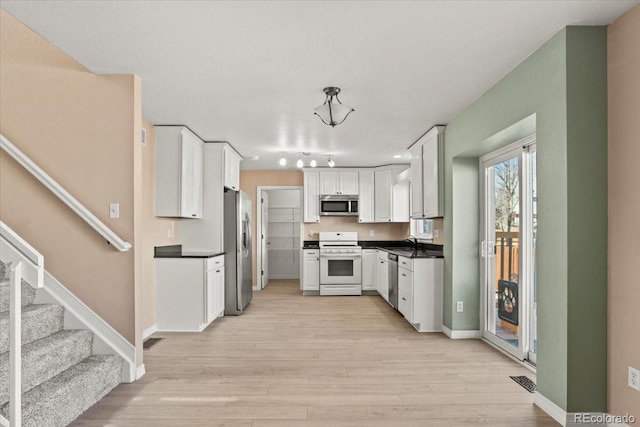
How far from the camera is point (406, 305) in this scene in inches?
199

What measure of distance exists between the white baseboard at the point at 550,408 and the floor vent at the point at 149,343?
3.40 metres

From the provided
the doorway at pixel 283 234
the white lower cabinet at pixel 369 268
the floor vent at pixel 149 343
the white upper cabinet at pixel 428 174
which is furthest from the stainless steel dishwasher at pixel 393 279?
Answer: the doorway at pixel 283 234

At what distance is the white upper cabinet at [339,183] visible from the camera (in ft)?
25.5

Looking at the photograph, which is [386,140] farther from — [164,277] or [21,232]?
[21,232]

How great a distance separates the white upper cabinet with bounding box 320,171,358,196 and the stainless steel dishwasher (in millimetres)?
2012

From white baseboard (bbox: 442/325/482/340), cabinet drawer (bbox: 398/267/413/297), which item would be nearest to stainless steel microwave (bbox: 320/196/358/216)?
cabinet drawer (bbox: 398/267/413/297)

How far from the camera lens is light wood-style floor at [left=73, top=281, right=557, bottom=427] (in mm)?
2588

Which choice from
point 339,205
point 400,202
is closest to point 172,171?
point 339,205

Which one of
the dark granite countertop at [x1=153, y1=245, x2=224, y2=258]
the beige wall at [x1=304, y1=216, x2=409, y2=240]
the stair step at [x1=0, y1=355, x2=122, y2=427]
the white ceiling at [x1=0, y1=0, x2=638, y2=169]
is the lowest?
the stair step at [x1=0, y1=355, x2=122, y2=427]

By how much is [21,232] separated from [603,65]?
4.11 metres

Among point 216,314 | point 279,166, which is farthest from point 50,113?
point 279,166

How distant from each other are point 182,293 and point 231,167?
205 centimetres

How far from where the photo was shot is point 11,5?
2195 mm

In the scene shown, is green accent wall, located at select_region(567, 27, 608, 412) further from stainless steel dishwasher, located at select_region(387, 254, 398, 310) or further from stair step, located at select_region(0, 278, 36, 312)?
stair step, located at select_region(0, 278, 36, 312)
